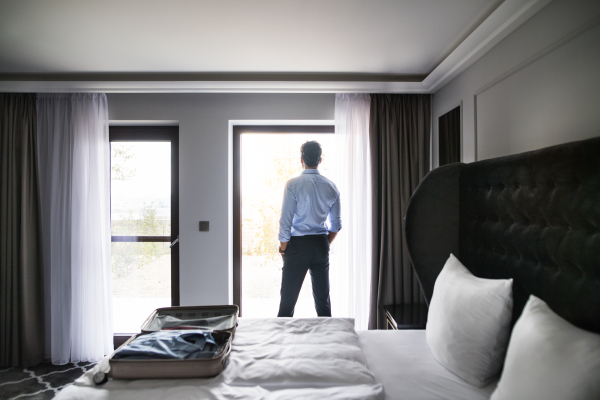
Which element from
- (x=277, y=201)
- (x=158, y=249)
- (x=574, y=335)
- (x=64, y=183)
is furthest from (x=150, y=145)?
(x=574, y=335)

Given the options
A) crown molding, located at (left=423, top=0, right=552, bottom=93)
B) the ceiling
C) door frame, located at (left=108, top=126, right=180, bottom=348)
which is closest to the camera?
crown molding, located at (left=423, top=0, right=552, bottom=93)

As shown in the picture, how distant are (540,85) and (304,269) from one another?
173 cm

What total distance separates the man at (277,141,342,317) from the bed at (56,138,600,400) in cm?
56

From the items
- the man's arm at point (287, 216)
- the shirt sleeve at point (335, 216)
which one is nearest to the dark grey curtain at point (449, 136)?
the shirt sleeve at point (335, 216)

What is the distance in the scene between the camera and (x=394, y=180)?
2732mm

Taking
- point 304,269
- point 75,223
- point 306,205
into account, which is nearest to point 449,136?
point 306,205

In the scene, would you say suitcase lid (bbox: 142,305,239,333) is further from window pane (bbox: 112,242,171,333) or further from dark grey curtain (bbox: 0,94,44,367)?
dark grey curtain (bbox: 0,94,44,367)

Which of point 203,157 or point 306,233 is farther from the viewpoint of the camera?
point 203,157

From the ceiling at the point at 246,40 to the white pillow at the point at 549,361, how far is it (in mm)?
1435

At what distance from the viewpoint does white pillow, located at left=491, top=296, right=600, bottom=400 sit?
2.42 ft

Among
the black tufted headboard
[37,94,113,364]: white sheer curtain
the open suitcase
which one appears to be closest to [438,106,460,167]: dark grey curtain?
the black tufted headboard

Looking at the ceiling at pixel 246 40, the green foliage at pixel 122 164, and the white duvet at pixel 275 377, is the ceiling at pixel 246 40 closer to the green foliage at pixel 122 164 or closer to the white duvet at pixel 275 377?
the green foliage at pixel 122 164

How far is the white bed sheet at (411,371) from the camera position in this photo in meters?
1.11

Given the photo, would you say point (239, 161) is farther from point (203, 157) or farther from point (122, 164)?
point (122, 164)
